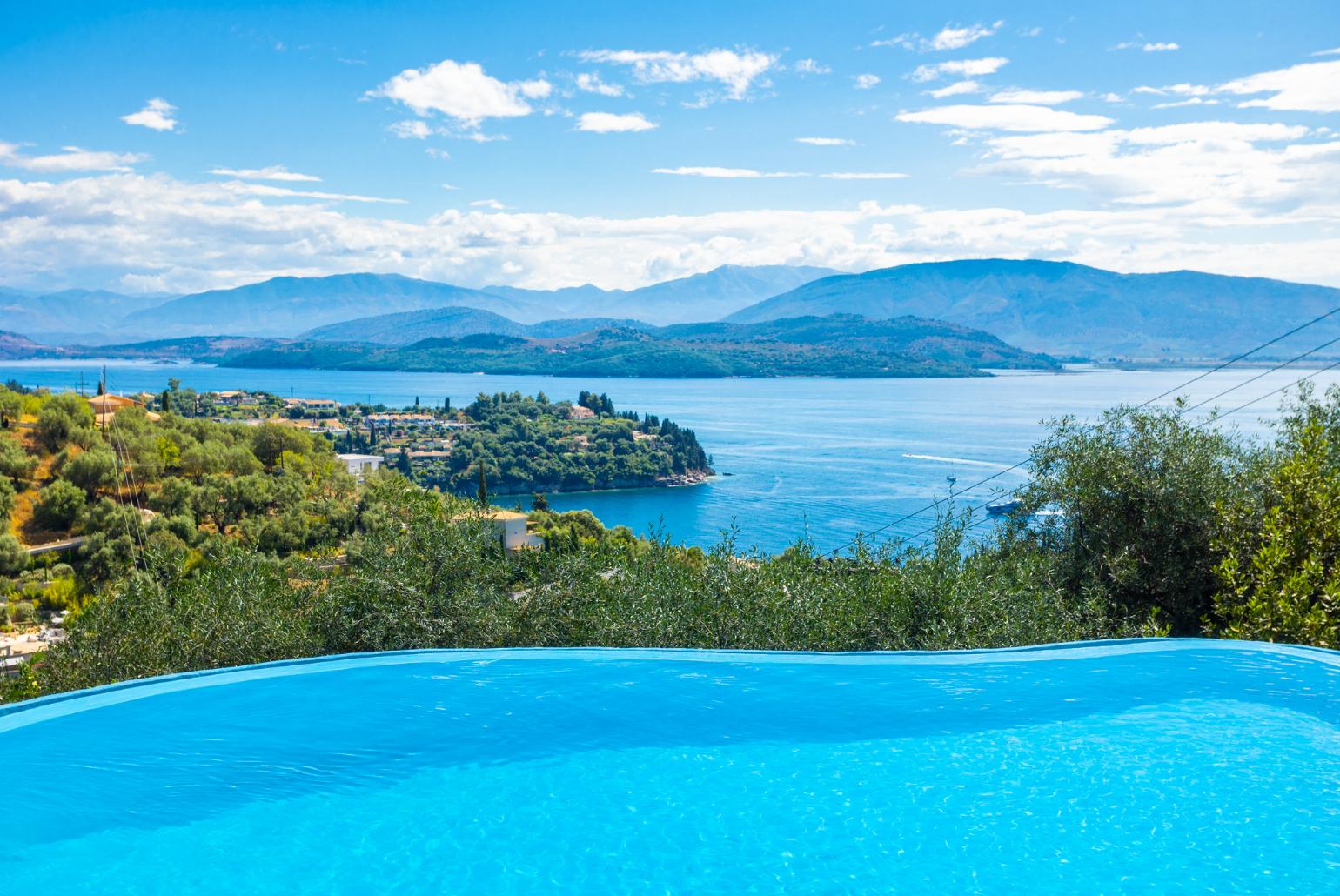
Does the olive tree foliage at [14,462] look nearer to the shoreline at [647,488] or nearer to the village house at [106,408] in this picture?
the village house at [106,408]

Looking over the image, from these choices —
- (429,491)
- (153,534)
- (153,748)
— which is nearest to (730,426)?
(153,534)

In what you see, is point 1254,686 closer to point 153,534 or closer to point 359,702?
point 359,702

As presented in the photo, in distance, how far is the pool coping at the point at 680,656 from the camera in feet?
21.0

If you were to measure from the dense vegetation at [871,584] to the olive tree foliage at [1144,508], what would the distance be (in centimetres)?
2

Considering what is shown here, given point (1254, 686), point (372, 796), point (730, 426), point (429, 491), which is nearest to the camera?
point (372, 796)

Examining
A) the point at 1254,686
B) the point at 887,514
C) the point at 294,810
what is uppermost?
the point at 1254,686

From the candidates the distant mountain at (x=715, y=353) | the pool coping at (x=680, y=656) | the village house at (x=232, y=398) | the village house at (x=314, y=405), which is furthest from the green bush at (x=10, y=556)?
the distant mountain at (x=715, y=353)

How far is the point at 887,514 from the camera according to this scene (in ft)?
143

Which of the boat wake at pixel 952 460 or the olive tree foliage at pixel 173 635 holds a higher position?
the olive tree foliage at pixel 173 635

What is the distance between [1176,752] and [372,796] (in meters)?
4.97

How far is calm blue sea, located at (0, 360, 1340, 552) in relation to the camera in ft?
153

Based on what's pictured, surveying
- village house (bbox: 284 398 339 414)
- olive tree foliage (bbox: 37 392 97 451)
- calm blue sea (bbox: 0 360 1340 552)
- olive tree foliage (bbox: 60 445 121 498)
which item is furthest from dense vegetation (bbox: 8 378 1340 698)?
village house (bbox: 284 398 339 414)

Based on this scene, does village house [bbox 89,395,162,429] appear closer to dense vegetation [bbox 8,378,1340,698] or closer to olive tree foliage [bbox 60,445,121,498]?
olive tree foliage [bbox 60,445,121,498]

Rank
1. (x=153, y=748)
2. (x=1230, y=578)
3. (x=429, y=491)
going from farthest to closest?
(x=429, y=491)
(x=1230, y=578)
(x=153, y=748)
